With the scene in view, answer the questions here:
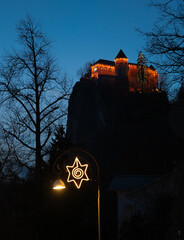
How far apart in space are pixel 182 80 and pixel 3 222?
1376cm

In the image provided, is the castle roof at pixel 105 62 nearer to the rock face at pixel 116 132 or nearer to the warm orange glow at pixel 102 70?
the warm orange glow at pixel 102 70

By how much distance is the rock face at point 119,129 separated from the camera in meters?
43.9

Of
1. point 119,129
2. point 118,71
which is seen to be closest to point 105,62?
point 118,71

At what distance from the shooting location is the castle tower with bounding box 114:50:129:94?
93006 mm

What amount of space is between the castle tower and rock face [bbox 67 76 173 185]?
9.46 feet

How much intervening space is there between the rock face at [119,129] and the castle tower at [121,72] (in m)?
2.88

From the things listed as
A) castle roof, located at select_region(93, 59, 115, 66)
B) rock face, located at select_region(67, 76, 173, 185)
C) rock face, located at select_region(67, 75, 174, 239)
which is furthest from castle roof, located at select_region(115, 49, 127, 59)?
rock face, located at select_region(67, 76, 173, 185)

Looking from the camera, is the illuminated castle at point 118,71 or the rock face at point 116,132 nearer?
the rock face at point 116,132

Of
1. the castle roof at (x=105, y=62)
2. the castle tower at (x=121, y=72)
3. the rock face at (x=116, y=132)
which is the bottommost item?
the rock face at (x=116, y=132)

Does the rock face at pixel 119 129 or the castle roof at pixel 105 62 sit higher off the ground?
the castle roof at pixel 105 62

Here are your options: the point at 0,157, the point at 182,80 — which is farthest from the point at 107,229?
the point at 182,80

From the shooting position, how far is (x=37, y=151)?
517 inches

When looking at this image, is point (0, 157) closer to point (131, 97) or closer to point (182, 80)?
point (182, 80)

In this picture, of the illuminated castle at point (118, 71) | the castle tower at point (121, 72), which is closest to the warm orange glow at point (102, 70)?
the illuminated castle at point (118, 71)
